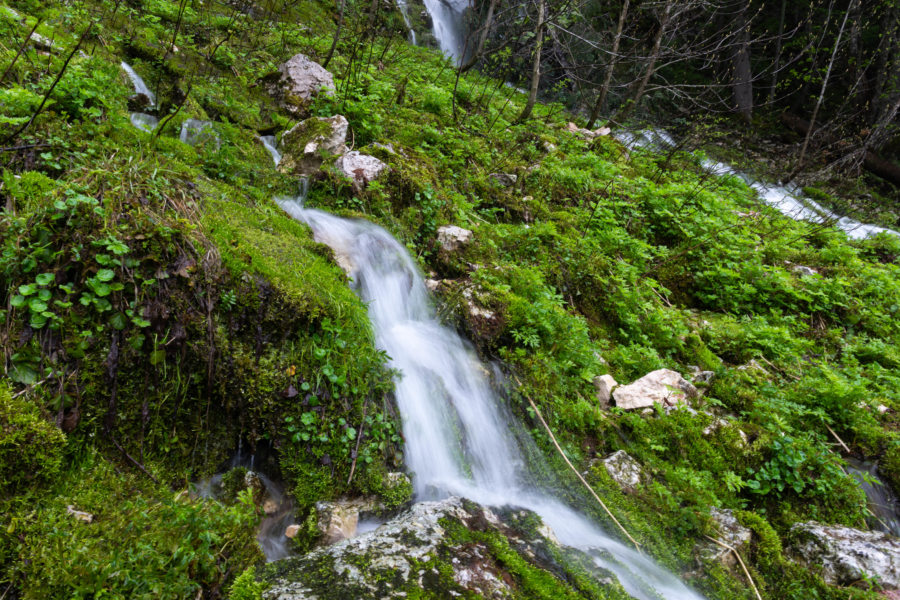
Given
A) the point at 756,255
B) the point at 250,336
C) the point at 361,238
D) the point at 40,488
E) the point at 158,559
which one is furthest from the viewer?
the point at 756,255

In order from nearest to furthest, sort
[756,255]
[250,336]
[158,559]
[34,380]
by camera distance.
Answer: [158,559]
[34,380]
[250,336]
[756,255]

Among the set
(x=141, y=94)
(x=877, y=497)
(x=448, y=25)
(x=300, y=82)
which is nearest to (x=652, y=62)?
(x=448, y=25)

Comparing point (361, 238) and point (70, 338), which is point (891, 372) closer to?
point (361, 238)

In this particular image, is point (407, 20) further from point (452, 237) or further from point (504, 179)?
point (452, 237)

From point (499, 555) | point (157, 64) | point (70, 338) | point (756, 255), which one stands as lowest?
point (499, 555)

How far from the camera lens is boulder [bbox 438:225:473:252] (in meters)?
5.34

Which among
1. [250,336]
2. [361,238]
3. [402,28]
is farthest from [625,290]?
[402,28]

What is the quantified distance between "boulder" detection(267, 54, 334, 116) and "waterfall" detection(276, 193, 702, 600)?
2995mm

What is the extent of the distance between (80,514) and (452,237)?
421cm

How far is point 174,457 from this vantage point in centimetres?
249

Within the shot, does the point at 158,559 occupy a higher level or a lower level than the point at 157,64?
lower

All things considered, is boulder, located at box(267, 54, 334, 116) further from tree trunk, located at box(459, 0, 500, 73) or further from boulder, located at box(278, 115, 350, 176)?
tree trunk, located at box(459, 0, 500, 73)

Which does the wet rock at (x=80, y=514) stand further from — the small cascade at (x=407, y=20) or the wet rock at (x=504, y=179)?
the small cascade at (x=407, y=20)

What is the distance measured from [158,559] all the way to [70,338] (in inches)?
49.0
